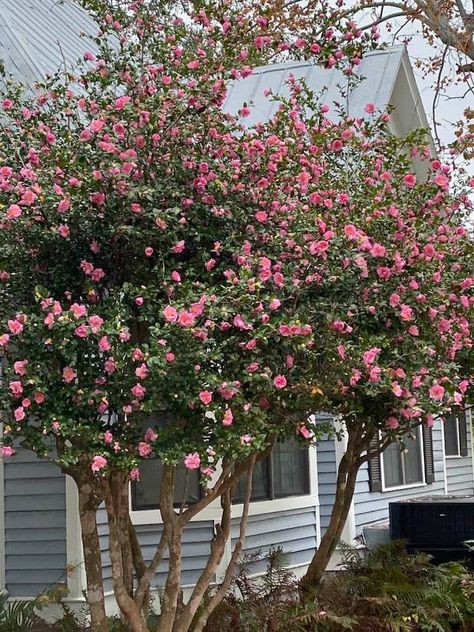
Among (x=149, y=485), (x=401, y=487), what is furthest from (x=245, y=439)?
(x=401, y=487)

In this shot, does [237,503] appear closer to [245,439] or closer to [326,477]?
[326,477]

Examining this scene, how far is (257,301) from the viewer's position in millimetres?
5551

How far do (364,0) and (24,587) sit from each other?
8003 millimetres

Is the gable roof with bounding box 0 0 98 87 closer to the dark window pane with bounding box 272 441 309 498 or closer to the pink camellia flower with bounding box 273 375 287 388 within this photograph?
the pink camellia flower with bounding box 273 375 287 388

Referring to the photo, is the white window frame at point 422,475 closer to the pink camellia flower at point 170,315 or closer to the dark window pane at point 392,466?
the dark window pane at point 392,466

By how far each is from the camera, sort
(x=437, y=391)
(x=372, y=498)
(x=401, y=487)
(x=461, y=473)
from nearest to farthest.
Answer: (x=437, y=391)
(x=372, y=498)
(x=401, y=487)
(x=461, y=473)

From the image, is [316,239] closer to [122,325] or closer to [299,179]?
[299,179]

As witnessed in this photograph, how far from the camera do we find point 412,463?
47.6 ft

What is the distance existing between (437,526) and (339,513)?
1.82m

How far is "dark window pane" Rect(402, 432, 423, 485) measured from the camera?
46.8 feet

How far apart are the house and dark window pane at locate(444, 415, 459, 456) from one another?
0.75 meters

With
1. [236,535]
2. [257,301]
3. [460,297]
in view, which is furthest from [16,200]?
[236,535]

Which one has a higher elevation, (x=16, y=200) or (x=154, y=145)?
(x=154, y=145)

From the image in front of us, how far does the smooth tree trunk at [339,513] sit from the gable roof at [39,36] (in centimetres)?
438
